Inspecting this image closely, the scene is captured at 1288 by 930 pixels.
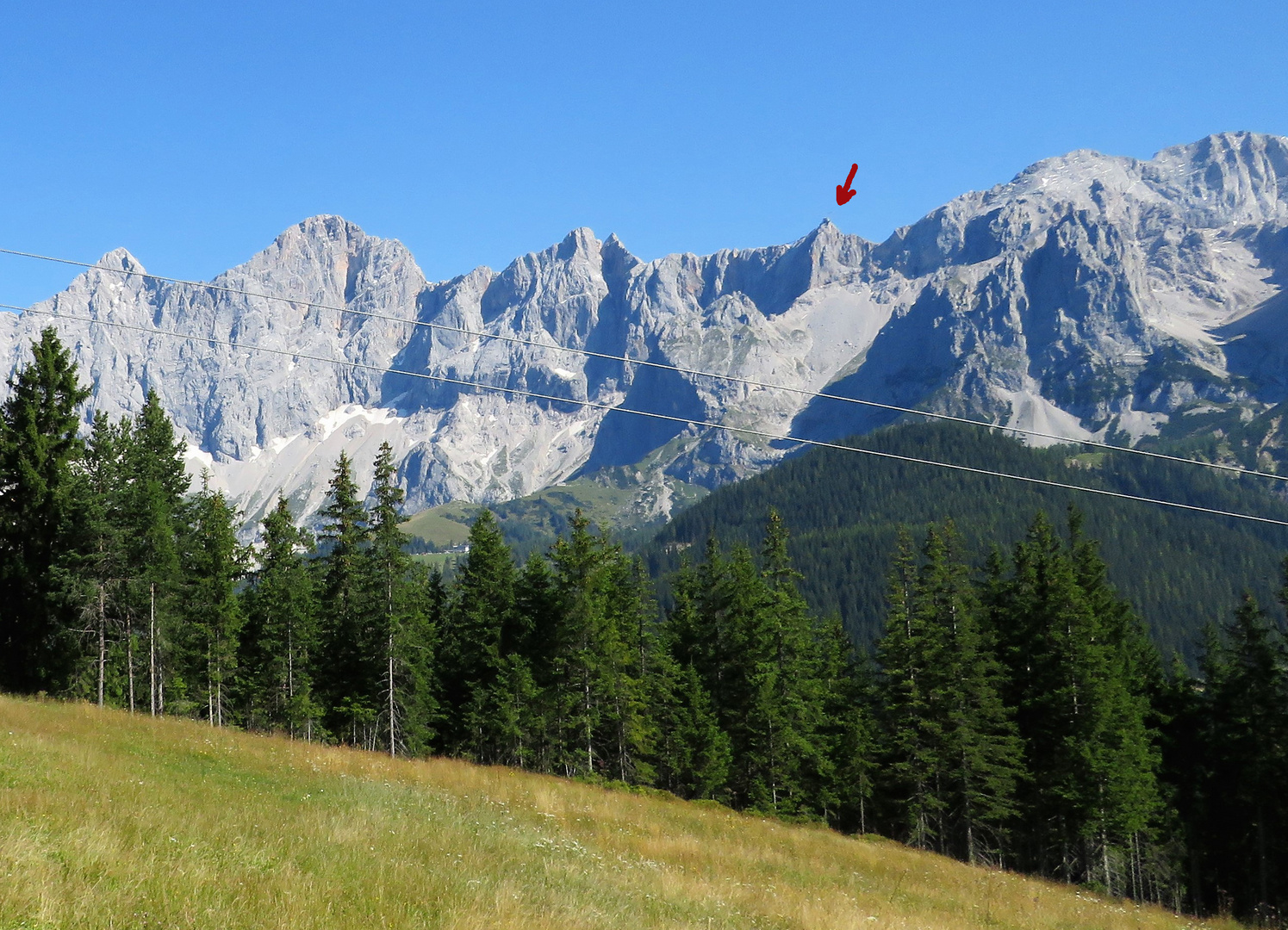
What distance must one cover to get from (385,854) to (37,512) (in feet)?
105

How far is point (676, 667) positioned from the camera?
157ft

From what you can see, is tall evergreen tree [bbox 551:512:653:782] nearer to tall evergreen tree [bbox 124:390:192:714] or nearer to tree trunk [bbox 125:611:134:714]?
tall evergreen tree [bbox 124:390:192:714]

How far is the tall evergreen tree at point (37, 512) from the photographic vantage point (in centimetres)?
3538

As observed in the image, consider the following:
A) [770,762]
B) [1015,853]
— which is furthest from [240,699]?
[1015,853]

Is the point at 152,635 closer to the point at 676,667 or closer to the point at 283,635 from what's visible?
the point at 283,635

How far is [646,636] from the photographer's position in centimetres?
5238

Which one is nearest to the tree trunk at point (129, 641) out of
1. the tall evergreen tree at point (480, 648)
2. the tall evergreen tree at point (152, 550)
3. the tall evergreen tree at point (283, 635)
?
the tall evergreen tree at point (152, 550)

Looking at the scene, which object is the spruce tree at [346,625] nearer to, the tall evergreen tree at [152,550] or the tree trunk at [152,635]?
the tall evergreen tree at [152,550]

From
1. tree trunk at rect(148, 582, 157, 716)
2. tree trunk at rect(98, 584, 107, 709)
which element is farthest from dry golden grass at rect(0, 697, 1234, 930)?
tree trunk at rect(148, 582, 157, 716)

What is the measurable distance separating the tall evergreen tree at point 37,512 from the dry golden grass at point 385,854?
45.3ft

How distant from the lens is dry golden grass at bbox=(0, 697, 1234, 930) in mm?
8297

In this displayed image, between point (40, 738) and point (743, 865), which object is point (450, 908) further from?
point (40, 738)

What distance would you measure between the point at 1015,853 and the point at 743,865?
3344cm

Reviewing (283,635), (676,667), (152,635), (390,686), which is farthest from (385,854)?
(283,635)
